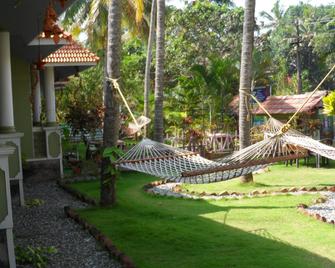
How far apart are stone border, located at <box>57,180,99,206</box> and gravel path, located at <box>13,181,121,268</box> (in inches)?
3.5

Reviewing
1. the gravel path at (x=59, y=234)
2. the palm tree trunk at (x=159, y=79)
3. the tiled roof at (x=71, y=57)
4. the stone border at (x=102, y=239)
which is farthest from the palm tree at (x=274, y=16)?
the stone border at (x=102, y=239)

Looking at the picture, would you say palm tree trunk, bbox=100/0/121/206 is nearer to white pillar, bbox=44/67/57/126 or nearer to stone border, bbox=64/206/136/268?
stone border, bbox=64/206/136/268

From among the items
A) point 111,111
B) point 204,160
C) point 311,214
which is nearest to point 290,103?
point 111,111

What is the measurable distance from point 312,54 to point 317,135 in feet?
78.1

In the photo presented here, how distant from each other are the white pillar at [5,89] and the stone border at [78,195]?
156 cm

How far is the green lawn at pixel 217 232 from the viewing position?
4559mm

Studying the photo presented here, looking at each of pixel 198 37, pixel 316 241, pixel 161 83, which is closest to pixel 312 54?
pixel 198 37

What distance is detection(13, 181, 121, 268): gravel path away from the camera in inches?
185

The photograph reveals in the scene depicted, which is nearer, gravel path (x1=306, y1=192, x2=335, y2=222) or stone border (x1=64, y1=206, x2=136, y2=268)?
stone border (x1=64, y1=206, x2=136, y2=268)

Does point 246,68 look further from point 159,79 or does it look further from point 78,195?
point 78,195

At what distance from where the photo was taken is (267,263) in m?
4.36

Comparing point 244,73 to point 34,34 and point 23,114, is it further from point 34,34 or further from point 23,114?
point 23,114

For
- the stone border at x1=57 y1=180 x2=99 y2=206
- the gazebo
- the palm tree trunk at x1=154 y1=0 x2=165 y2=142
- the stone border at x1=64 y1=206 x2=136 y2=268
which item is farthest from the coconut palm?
the stone border at x1=64 y1=206 x2=136 y2=268

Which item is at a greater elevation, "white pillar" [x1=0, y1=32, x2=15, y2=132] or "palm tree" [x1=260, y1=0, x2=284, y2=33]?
"palm tree" [x1=260, y1=0, x2=284, y2=33]
